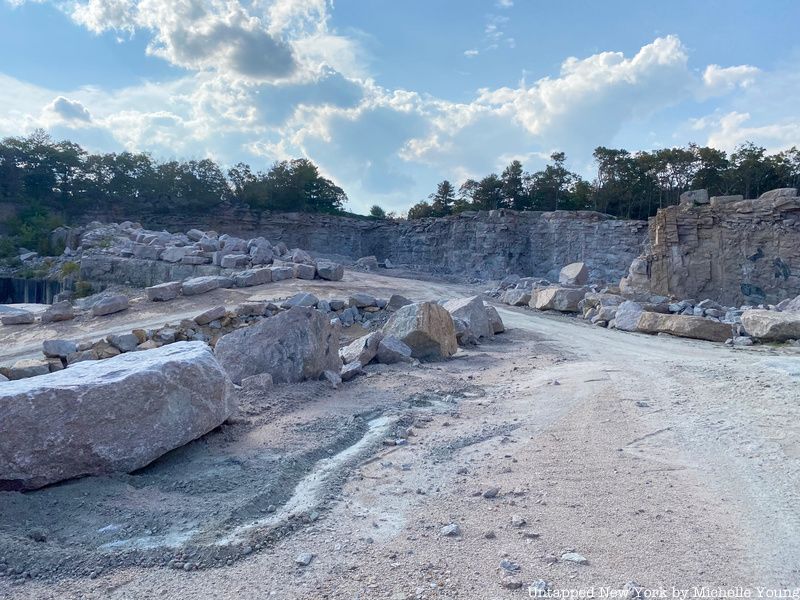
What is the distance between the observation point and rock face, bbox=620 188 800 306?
730 inches

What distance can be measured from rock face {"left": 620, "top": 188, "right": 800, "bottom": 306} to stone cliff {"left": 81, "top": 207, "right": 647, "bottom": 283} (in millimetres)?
5327

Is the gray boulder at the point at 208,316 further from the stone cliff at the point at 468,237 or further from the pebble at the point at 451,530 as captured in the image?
the stone cliff at the point at 468,237

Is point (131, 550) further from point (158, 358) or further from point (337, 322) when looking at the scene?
point (337, 322)

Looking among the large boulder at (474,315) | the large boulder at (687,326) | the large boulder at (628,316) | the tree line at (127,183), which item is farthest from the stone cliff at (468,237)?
the large boulder at (474,315)

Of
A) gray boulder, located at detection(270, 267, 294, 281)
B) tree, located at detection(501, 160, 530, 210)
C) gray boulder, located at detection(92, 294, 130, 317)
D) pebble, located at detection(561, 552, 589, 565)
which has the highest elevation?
tree, located at detection(501, 160, 530, 210)

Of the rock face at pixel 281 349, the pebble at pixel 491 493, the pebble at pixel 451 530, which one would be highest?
the rock face at pixel 281 349

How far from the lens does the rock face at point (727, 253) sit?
18.5 metres

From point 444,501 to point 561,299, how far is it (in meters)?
13.1

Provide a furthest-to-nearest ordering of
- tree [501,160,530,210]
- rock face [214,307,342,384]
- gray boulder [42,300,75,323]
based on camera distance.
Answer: tree [501,160,530,210] < gray boulder [42,300,75,323] < rock face [214,307,342,384]

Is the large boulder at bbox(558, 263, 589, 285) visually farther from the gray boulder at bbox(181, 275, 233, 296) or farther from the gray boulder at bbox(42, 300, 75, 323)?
the gray boulder at bbox(42, 300, 75, 323)

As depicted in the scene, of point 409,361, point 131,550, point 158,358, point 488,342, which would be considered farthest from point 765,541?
point 488,342

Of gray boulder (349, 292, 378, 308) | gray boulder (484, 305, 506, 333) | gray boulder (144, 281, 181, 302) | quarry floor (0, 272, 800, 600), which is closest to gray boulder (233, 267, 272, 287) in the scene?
gray boulder (144, 281, 181, 302)

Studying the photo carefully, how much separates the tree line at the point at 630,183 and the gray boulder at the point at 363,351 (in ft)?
72.4

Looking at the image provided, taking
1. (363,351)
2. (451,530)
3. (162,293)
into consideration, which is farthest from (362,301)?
(451,530)
